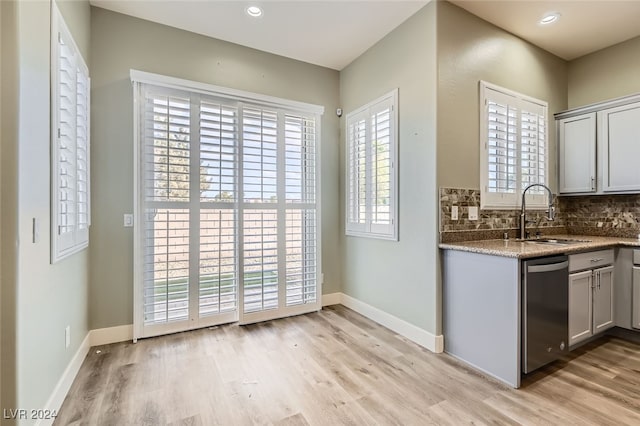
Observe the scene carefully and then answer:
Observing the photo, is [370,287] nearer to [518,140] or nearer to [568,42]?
[518,140]

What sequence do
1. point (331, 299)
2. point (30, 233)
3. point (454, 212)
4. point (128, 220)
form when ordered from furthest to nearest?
point (331, 299)
point (128, 220)
point (454, 212)
point (30, 233)

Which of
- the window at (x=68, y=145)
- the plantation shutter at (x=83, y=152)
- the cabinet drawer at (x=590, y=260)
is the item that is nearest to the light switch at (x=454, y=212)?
the cabinet drawer at (x=590, y=260)

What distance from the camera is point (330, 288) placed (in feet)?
12.9

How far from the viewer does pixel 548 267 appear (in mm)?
2211

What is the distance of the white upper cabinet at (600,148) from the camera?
3.04 m

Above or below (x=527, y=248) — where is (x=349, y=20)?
above

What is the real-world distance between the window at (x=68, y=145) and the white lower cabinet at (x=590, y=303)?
3.71 m

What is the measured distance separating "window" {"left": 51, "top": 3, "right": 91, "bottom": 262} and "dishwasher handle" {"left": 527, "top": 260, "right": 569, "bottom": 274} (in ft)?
10.0

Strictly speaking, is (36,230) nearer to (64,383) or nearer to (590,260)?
(64,383)

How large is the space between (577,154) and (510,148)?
1.06m

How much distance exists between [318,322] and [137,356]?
67.5 inches

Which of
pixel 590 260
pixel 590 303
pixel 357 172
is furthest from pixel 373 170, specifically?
pixel 590 303

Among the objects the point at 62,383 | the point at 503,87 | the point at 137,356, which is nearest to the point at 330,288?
the point at 137,356

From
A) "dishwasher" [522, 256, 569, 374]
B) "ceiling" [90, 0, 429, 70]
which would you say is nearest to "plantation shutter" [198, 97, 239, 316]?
"ceiling" [90, 0, 429, 70]
